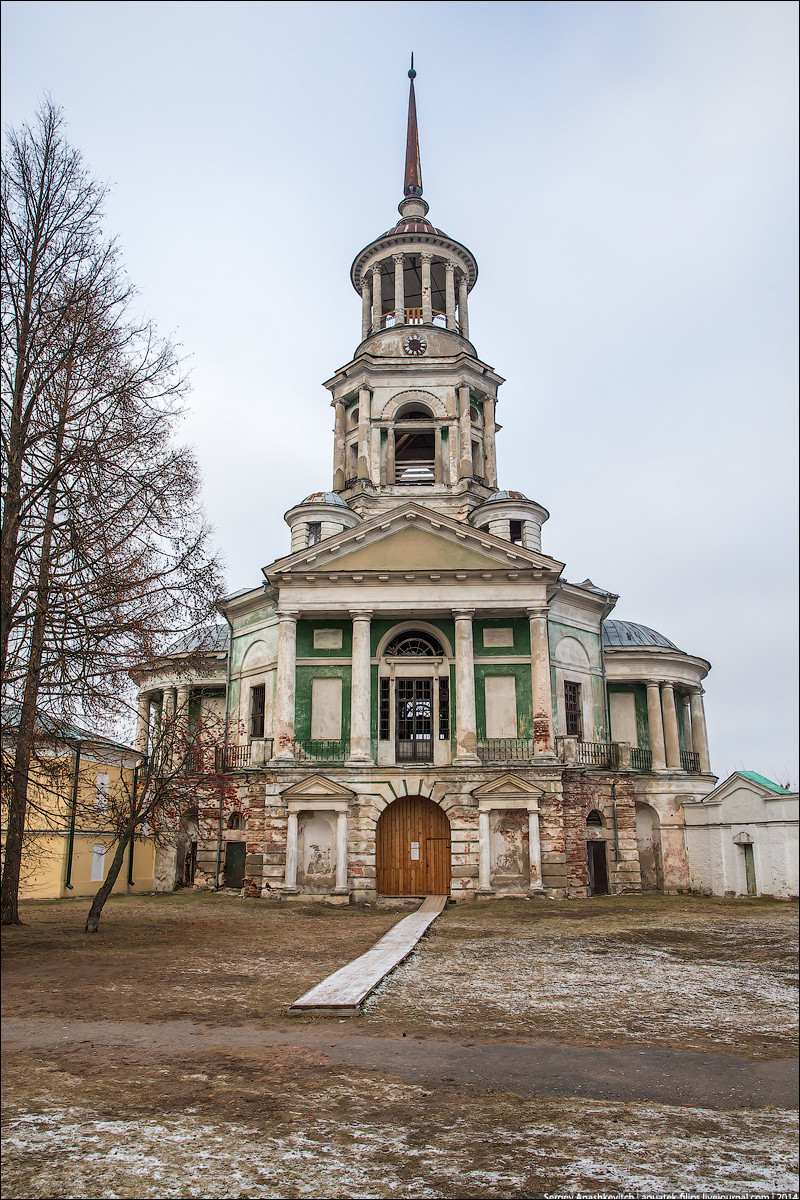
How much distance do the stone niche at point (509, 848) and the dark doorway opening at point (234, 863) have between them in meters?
9.26

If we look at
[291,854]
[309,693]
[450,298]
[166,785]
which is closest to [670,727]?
[309,693]

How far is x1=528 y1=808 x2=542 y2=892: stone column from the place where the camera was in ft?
77.7

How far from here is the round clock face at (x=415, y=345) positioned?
34375 millimetres

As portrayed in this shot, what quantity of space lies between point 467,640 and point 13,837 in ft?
54.6

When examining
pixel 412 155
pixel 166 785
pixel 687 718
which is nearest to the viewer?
pixel 166 785

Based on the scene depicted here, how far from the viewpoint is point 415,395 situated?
110 ft

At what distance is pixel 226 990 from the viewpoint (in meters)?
10.2

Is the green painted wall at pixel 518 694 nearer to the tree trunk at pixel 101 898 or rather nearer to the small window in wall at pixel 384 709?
the small window in wall at pixel 384 709

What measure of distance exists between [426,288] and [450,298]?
3.44ft

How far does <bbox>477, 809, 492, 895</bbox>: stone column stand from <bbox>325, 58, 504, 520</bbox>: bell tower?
1179cm

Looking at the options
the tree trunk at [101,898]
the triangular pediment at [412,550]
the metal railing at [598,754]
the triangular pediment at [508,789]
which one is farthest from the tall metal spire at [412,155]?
the tree trunk at [101,898]

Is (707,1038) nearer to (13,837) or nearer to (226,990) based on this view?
(226,990)

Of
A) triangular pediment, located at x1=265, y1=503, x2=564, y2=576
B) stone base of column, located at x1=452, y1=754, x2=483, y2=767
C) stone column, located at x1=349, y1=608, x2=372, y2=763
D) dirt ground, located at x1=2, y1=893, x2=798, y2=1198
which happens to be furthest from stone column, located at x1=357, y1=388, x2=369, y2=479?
dirt ground, located at x1=2, y1=893, x2=798, y2=1198

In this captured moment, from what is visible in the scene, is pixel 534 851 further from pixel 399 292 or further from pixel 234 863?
pixel 399 292
